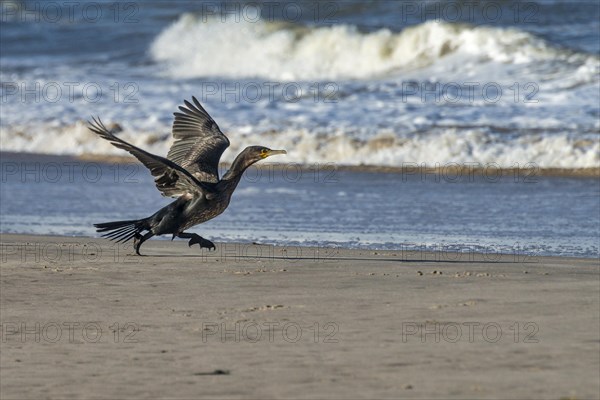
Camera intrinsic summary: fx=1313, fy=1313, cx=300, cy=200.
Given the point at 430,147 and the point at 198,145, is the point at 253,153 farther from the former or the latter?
the point at 430,147

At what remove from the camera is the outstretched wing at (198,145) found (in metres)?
9.48

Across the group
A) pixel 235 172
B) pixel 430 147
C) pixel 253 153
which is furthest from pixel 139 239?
pixel 430 147

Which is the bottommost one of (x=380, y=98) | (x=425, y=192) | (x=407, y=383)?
(x=407, y=383)

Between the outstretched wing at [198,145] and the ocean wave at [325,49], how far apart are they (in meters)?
11.4

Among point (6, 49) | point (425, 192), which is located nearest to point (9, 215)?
point (425, 192)

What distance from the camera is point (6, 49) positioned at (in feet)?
94.7

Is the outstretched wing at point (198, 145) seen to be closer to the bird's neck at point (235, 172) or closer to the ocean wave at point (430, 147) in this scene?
the bird's neck at point (235, 172)

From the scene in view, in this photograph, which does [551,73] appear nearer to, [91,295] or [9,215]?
[9,215]

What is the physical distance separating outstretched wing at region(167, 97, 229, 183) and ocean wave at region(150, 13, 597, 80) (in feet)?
37.3

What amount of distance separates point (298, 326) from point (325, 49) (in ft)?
63.6

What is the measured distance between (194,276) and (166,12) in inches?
952

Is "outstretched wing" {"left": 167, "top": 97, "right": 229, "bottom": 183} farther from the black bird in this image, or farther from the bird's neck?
the bird's neck

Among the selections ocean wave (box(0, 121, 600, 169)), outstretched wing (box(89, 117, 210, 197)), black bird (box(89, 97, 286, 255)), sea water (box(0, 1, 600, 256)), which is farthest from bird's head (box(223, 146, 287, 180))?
ocean wave (box(0, 121, 600, 169))

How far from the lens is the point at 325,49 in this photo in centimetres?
2555
